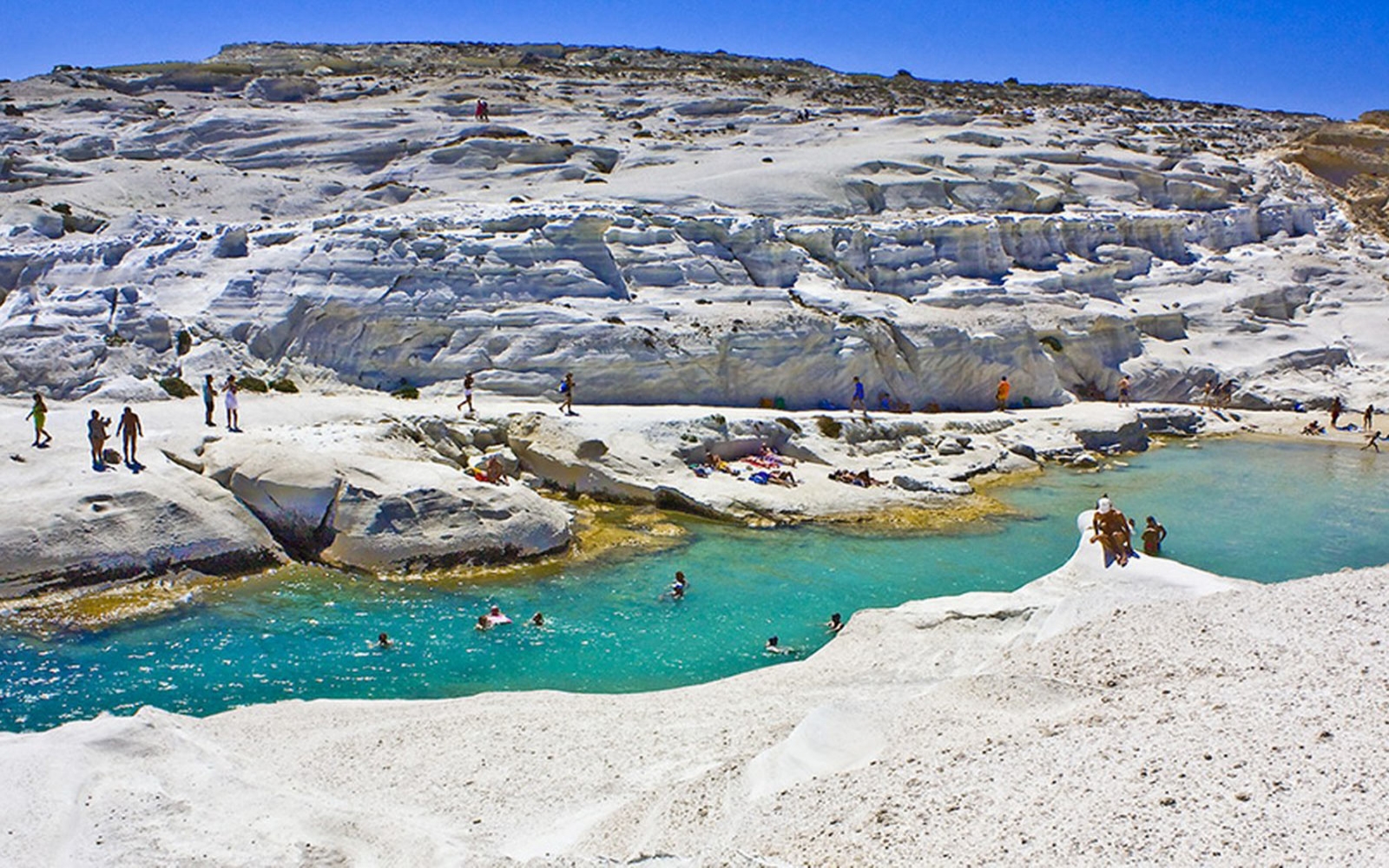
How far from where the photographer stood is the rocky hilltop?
28.1m

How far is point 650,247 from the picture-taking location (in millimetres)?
33000

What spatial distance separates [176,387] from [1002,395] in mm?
22362

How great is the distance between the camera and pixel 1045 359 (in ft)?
110

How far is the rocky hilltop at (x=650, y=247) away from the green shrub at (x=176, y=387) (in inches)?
12.6

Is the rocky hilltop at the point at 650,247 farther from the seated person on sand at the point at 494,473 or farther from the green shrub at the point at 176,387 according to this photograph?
the seated person on sand at the point at 494,473

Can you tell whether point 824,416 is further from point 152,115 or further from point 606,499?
point 152,115

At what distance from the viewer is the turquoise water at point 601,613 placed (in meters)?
13.6

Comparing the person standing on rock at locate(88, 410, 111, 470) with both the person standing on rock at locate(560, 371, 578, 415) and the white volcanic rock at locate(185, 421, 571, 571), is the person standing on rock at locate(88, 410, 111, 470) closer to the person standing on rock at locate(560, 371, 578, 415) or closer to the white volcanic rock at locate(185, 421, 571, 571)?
the white volcanic rock at locate(185, 421, 571, 571)

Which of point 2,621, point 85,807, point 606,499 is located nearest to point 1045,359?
point 606,499

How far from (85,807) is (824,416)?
2165 cm

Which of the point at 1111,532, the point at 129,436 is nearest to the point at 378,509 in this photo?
the point at 129,436

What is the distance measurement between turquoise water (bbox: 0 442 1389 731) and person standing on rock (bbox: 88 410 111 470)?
3.46m

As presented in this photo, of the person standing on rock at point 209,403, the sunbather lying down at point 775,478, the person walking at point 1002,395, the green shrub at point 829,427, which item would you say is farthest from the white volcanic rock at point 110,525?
the person walking at point 1002,395

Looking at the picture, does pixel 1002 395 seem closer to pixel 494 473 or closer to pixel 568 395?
pixel 568 395
